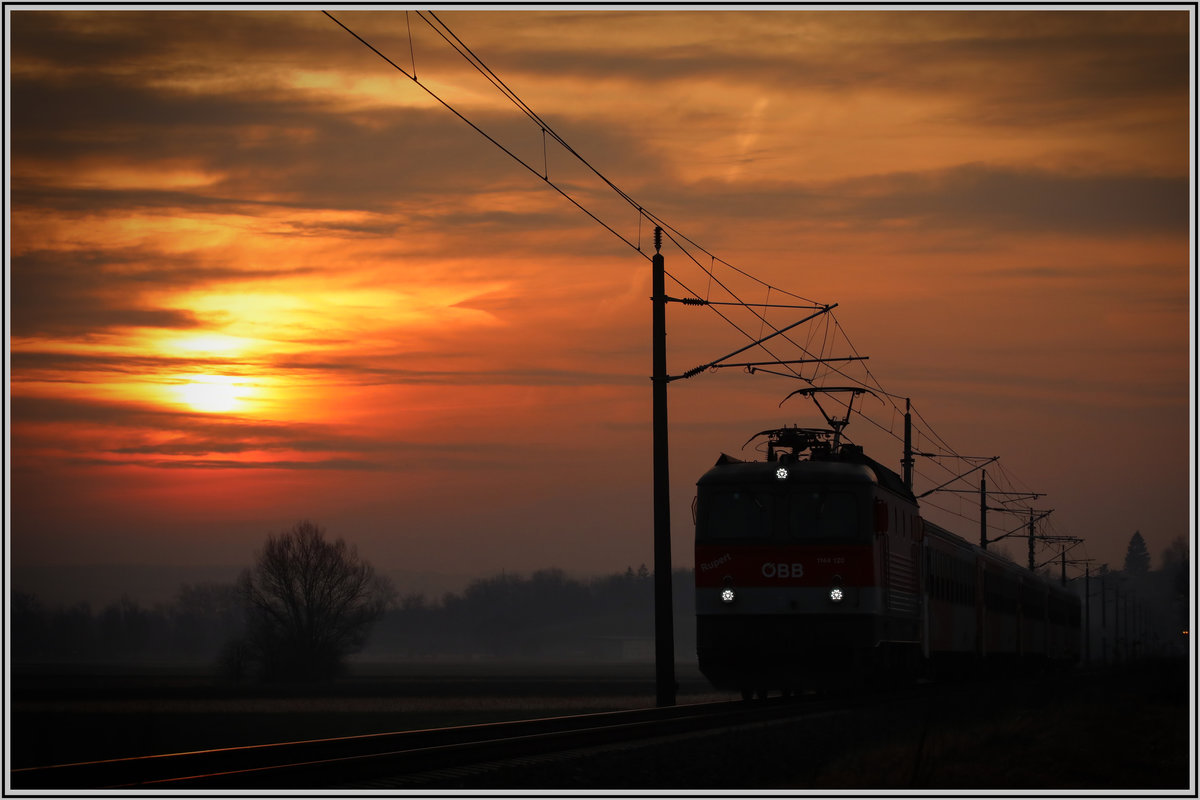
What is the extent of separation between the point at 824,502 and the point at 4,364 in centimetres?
1329

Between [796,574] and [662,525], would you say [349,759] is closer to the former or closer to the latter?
[796,574]

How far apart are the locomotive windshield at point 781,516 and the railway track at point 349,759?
5.14m

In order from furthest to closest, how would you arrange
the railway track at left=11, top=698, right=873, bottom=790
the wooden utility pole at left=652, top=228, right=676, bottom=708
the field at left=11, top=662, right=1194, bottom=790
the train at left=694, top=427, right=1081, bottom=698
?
the wooden utility pole at left=652, top=228, right=676, bottom=708
the train at left=694, top=427, right=1081, bottom=698
the field at left=11, top=662, right=1194, bottom=790
the railway track at left=11, top=698, right=873, bottom=790

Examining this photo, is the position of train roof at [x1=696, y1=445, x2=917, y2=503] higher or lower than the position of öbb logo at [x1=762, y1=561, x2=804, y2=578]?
higher

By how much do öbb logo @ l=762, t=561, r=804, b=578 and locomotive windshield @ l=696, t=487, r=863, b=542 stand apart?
444 mm

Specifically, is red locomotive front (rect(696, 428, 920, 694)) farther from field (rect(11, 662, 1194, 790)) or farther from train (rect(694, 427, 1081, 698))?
field (rect(11, 662, 1194, 790))

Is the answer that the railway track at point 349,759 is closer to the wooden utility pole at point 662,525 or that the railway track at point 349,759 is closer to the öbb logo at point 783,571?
the öbb logo at point 783,571

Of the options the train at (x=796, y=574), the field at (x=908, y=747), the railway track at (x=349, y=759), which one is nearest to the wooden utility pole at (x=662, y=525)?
the train at (x=796, y=574)

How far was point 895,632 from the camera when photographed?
25359mm

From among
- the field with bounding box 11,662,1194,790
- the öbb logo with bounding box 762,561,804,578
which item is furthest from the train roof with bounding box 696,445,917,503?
the field with bounding box 11,662,1194,790

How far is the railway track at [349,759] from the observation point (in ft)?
35.8

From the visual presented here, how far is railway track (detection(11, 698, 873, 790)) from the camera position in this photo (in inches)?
430

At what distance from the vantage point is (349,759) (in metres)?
12.4

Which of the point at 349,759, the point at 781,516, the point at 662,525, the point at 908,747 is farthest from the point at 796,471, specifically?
the point at 349,759
